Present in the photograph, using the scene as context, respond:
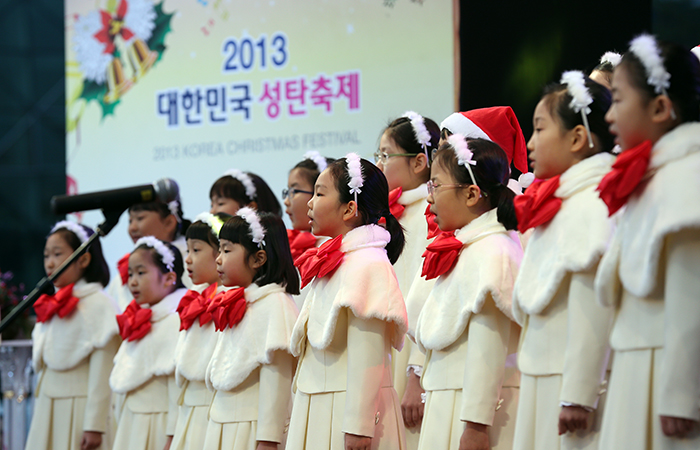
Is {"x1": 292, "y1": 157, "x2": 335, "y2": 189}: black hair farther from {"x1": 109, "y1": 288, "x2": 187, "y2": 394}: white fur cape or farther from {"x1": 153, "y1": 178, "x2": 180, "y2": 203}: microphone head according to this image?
{"x1": 153, "y1": 178, "x2": 180, "y2": 203}: microphone head

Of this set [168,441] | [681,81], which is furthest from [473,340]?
[168,441]

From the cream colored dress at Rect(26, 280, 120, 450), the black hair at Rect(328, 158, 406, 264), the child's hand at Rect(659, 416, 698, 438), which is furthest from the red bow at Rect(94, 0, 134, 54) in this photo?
the child's hand at Rect(659, 416, 698, 438)

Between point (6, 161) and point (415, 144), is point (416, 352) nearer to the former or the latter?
point (415, 144)

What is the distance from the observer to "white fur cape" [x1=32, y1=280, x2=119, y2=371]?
3.60m

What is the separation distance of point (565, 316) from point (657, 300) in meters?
0.26

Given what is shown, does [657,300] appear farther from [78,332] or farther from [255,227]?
[78,332]

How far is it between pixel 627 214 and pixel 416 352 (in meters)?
1.10

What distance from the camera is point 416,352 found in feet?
8.14

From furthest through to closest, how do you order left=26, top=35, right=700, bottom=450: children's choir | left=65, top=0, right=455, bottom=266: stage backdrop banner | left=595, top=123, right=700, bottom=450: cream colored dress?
left=65, top=0, right=455, bottom=266: stage backdrop banner < left=26, top=35, right=700, bottom=450: children's choir < left=595, top=123, right=700, bottom=450: cream colored dress

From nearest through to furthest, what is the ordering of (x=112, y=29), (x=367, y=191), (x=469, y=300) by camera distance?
(x=469, y=300) < (x=367, y=191) < (x=112, y=29)

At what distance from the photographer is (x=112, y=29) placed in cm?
543

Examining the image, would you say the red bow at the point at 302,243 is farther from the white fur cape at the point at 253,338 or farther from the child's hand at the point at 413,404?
the child's hand at the point at 413,404

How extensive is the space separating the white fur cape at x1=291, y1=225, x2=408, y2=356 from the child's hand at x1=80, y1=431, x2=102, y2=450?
1596 millimetres

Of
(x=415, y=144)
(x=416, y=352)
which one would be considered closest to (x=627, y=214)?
(x=416, y=352)
